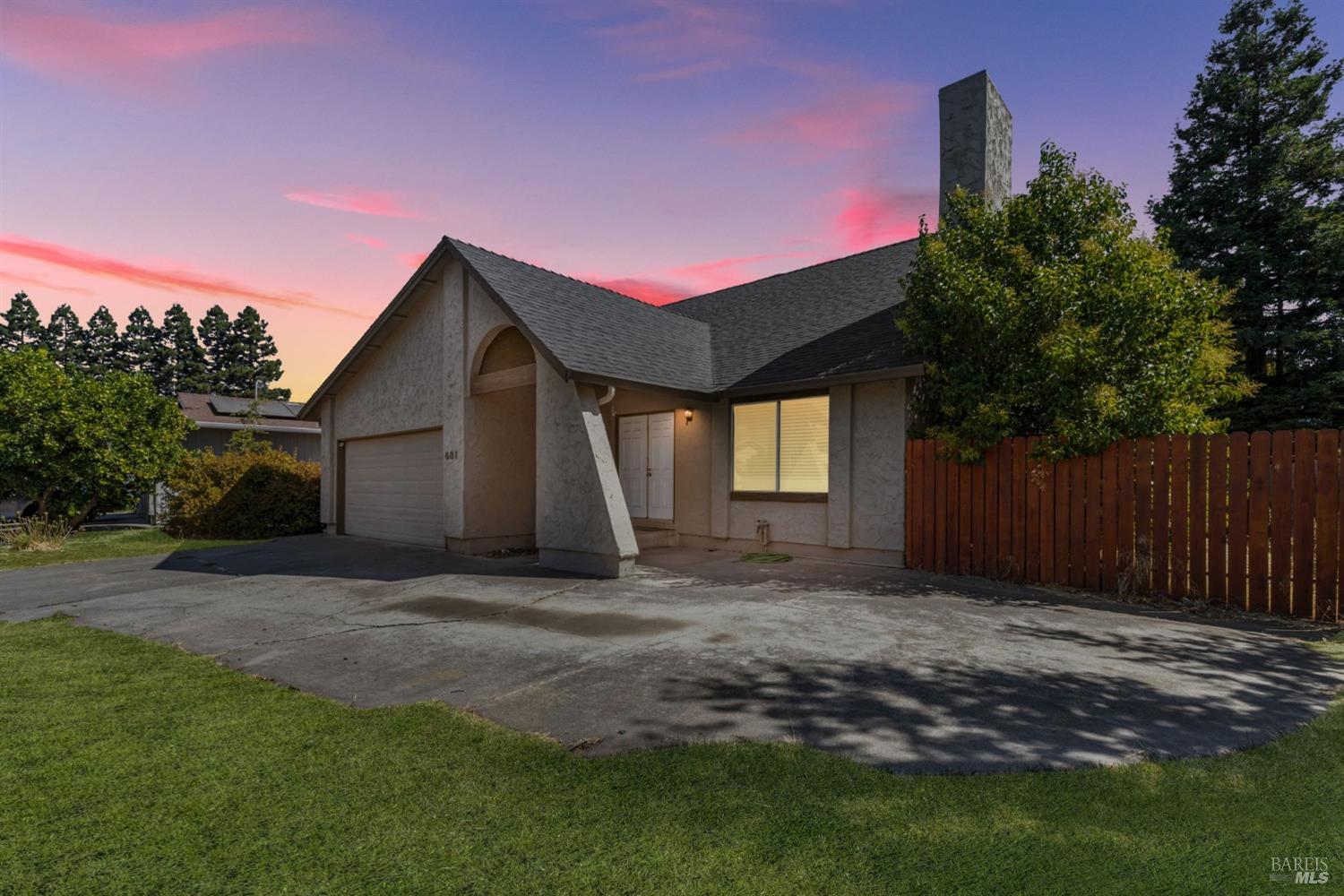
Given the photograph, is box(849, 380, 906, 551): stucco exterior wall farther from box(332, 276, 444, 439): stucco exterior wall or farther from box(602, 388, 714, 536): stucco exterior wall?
box(332, 276, 444, 439): stucco exterior wall

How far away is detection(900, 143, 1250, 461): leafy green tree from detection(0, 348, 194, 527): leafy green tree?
705 inches

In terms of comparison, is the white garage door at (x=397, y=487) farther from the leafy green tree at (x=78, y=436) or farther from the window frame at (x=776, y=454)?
the window frame at (x=776, y=454)

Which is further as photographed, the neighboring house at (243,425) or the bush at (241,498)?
the neighboring house at (243,425)

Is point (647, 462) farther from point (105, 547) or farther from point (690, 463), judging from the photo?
point (105, 547)

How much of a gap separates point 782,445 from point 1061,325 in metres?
4.86

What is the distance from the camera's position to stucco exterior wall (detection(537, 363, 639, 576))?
9453 mm

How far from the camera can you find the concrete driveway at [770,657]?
3.67m

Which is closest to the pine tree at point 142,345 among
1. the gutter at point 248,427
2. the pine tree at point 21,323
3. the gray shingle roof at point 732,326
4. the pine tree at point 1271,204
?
the pine tree at point 21,323

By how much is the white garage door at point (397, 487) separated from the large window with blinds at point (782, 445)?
6321 millimetres

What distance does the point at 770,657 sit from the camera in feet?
17.0

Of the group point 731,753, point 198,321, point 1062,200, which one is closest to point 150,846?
point 731,753

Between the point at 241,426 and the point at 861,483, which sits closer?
the point at 861,483

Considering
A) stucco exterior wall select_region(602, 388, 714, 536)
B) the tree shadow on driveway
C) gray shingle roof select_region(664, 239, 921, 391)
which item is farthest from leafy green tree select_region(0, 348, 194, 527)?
the tree shadow on driveway

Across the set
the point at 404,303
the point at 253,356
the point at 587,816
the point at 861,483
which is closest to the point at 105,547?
the point at 404,303
